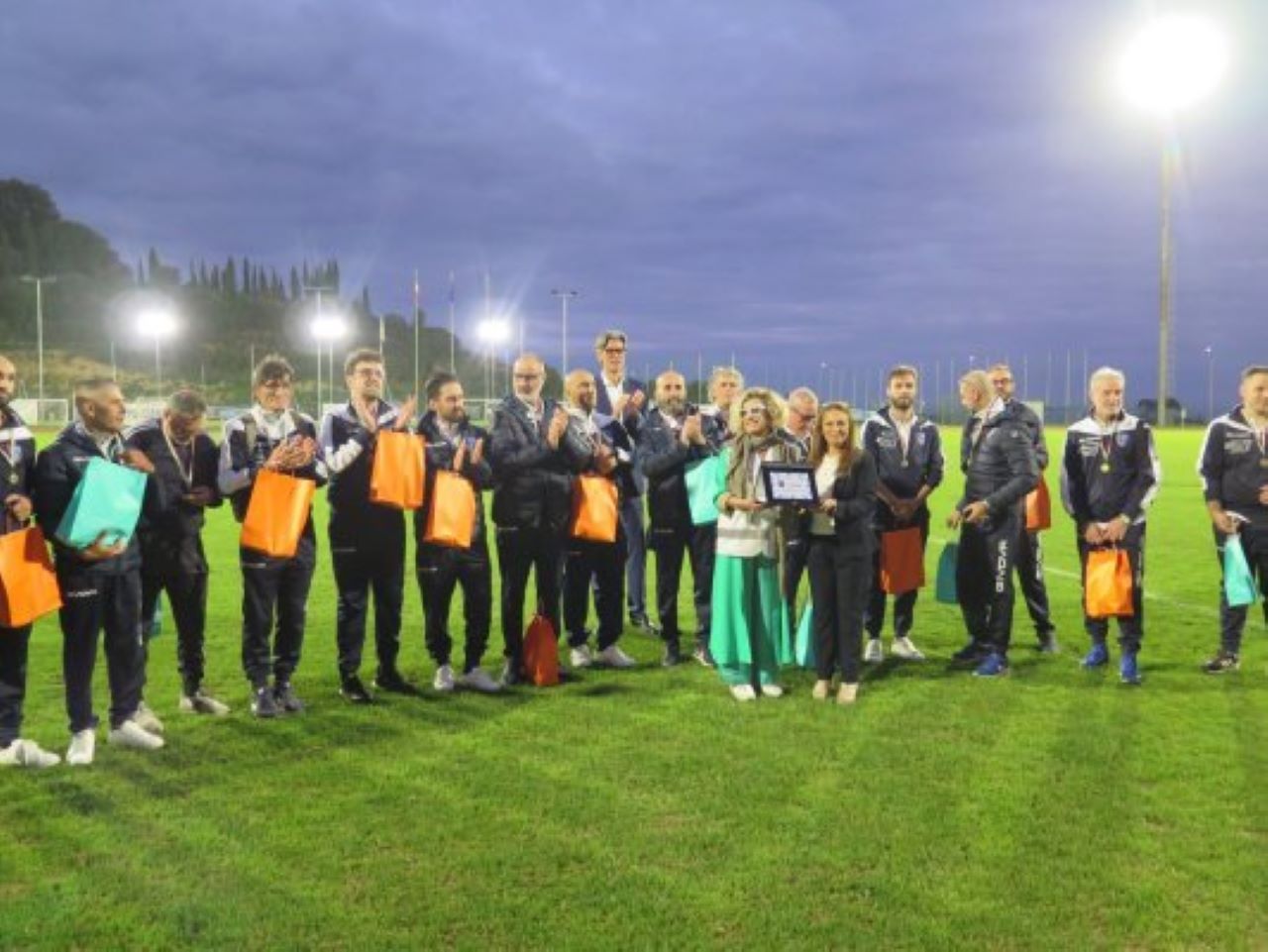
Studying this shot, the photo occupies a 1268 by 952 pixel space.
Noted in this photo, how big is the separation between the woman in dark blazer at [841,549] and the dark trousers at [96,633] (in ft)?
12.4

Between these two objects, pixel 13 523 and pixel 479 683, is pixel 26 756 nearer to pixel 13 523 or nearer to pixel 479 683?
pixel 13 523

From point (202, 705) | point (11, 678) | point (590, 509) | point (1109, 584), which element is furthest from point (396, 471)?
point (1109, 584)

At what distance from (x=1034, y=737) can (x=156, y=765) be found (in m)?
4.44

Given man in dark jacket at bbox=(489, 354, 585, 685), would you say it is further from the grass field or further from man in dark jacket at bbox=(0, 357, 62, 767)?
man in dark jacket at bbox=(0, 357, 62, 767)

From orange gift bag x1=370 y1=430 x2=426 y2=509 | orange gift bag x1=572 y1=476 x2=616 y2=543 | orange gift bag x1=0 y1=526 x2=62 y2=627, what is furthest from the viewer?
orange gift bag x1=572 y1=476 x2=616 y2=543

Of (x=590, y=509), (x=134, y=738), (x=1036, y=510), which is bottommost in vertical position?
(x=134, y=738)

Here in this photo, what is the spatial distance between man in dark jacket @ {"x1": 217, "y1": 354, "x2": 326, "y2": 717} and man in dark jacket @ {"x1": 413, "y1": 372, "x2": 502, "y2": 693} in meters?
0.73

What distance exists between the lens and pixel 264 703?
6.51 meters

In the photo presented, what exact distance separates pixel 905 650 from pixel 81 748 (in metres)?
5.31

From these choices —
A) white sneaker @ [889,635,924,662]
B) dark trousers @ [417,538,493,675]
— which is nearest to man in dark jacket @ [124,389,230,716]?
dark trousers @ [417,538,493,675]

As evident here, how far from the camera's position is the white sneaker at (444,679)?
7129 mm

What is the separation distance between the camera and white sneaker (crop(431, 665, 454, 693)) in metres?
7.13

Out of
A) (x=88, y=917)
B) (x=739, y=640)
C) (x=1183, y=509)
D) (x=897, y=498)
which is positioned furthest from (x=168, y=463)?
(x=1183, y=509)

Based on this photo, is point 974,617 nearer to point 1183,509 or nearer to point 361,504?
point 361,504
